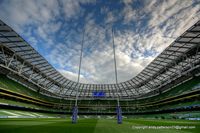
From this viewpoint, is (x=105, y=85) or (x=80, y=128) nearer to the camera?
(x=80, y=128)

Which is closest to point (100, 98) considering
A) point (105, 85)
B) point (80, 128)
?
point (105, 85)

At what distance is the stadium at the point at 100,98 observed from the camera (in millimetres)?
16741

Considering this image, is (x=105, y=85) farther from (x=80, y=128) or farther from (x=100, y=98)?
(x=80, y=128)

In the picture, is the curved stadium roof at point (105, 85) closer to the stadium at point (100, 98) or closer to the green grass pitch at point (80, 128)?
the stadium at point (100, 98)

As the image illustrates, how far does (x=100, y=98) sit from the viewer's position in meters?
83.3

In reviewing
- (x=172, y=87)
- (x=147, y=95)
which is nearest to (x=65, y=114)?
(x=147, y=95)

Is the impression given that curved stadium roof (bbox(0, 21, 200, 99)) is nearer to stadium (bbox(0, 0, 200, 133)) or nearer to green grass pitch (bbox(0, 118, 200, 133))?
stadium (bbox(0, 0, 200, 133))

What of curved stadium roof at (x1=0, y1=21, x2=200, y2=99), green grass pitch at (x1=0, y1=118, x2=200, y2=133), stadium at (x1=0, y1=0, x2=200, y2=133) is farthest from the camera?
curved stadium roof at (x1=0, y1=21, x2=200, y2=99)

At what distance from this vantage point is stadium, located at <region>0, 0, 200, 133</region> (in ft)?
54.9

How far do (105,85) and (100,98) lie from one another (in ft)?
38.3

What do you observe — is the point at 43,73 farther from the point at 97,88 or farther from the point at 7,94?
the point at 97,88

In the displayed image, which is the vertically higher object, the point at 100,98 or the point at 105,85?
the point at 105,85

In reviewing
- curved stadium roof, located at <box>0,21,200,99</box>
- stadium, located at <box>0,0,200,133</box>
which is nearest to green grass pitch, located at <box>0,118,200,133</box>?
stadium, located at <box>0,0,200,133</box>

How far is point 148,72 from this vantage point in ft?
176
